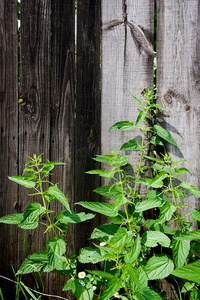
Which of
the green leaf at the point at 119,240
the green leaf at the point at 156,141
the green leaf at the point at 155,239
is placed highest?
the green leaf at the point at 156,141

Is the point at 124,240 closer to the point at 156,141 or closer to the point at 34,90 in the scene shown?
the point at 156,141

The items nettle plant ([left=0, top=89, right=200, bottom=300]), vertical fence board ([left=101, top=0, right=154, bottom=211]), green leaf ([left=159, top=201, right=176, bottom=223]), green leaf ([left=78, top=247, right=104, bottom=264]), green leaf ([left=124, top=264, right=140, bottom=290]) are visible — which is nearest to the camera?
green leaf ([left=124, top=264, right=140, bottom=290])

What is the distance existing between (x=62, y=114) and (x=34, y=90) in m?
0.25

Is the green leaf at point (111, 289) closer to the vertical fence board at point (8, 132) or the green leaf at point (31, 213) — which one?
the green leaf at point (31, 213)

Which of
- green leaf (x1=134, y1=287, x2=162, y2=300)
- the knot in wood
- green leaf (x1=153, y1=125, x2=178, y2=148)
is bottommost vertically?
green leaf (x1=134, y1=287, x2=162, y2=300)

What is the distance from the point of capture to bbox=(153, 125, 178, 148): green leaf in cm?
152

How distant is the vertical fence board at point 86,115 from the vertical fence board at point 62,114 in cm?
4

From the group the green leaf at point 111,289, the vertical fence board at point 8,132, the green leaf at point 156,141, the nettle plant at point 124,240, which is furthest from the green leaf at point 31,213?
the green leaf at point 156,141

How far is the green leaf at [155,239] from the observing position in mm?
1285

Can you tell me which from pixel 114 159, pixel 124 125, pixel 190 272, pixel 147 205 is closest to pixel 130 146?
pixel 124 125

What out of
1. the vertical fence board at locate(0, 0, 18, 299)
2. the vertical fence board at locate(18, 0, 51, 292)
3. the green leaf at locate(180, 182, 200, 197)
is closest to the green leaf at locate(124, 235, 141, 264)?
the green leaf at locate(180, 182, 200, 197)

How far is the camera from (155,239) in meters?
1.31

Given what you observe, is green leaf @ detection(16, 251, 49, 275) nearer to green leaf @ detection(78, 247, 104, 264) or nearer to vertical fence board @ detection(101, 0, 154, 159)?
green leaf @ detection(78, 247, 104, 264)

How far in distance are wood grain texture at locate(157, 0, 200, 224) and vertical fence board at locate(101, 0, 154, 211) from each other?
0.09 meters
